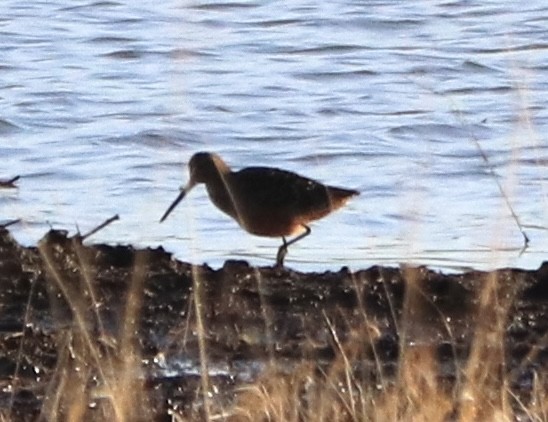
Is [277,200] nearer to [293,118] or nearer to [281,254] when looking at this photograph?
[281,254]

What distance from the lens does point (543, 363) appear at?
6.22 metres

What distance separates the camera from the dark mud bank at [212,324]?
586 cm

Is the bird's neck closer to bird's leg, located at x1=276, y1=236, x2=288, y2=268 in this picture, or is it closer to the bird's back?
the bird's back

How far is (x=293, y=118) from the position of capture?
12656 millimetres

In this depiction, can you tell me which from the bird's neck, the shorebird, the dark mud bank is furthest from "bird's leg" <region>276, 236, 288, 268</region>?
the dark mud bank

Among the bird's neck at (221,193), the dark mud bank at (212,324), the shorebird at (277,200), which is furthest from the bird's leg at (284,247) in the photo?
the dark mud bank at (212,324)

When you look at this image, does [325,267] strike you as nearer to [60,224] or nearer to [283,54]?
[60,224]

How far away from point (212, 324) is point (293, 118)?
6149 millimetres

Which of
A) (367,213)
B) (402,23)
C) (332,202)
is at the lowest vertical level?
(402,23)

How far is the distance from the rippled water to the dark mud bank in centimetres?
25

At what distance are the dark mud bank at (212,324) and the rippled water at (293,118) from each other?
25cm

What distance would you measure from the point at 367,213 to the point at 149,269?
2769mm

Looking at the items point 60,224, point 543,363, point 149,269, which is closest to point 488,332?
point 543,363

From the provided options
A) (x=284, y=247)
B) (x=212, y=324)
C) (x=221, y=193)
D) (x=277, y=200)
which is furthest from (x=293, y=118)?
(x=212, y=324)
